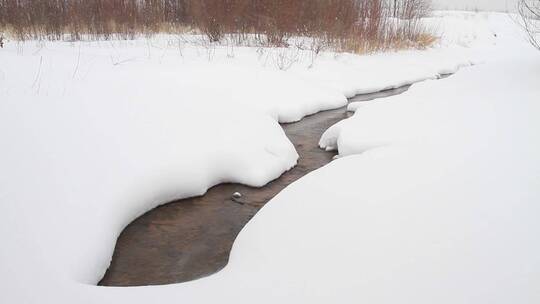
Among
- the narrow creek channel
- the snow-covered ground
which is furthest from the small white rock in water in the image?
the snow-covered ground

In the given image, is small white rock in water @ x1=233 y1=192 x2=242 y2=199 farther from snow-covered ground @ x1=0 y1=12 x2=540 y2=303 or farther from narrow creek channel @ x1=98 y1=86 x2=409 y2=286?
snow-covered ground @ x1=0 y1=12 x2=540 y2=303

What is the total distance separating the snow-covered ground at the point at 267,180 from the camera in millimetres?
1474

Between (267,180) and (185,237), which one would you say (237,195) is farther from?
(185,237)

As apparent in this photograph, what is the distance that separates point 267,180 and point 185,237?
95 cm

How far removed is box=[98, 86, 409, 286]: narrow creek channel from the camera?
1956mm

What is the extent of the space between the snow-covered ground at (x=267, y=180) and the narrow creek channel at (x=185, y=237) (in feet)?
0.30

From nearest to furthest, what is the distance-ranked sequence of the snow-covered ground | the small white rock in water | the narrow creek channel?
the snow-covered ground, the narrow creek channel, the small white rock in water

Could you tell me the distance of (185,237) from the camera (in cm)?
230

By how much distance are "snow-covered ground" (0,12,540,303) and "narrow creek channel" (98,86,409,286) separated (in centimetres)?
9

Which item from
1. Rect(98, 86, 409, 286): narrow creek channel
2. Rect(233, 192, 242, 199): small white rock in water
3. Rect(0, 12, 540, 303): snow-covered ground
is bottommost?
Rect(98, 86, 409, 286): narrow creek channel

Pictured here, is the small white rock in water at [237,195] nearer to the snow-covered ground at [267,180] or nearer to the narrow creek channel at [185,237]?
the narrow creek channel at [185,237]

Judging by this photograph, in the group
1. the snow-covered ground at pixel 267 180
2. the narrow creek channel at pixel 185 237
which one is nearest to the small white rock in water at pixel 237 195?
the narrow creek channel at pixel 185 237

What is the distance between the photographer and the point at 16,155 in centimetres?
216

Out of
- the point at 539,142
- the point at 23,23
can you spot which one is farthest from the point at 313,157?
the point at 23,23
